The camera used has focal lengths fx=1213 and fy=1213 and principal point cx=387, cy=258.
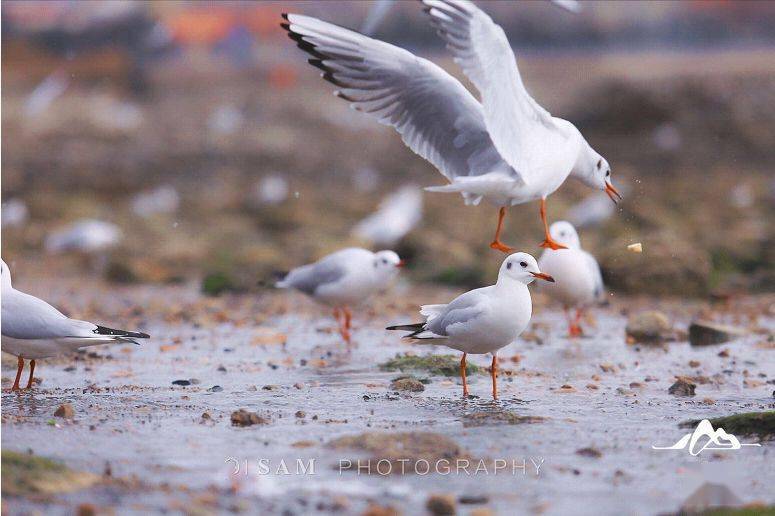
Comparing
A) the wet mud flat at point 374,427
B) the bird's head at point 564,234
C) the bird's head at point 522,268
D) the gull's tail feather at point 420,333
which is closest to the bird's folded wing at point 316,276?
the wet mud flat at point 374,427

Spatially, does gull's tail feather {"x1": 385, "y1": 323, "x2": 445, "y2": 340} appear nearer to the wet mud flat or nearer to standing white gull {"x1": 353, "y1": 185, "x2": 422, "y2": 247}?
the wet mud flat

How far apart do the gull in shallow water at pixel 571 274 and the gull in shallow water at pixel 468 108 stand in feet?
8.23

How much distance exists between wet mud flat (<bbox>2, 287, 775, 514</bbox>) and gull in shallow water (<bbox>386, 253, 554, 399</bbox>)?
0.30m

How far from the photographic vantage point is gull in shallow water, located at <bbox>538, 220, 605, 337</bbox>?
29.7 feet

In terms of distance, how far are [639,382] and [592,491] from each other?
258 centimetres

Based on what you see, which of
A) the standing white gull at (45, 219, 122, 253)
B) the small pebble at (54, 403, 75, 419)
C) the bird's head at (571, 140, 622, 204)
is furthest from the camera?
the standing white gull at (45, 219, 122, 253)

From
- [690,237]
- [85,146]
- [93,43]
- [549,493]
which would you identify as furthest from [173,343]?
[93,43]

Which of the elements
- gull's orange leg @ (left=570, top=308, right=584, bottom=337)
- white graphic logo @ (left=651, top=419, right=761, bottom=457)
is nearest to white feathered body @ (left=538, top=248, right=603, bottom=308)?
gull's orange leg @ (left=570, top=308, right=584, bottom=337)

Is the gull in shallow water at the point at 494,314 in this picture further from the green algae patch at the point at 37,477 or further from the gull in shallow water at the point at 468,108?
the green algae patch at the point at 37,477

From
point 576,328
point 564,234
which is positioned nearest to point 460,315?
point 576,328

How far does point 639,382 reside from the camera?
7109mm

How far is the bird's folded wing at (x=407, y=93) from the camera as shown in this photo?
6.41 meters

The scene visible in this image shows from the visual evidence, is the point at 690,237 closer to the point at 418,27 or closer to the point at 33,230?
the point at 33,230

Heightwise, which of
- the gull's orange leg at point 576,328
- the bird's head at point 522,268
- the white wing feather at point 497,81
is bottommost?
the gull's orange leg at point 576,328
